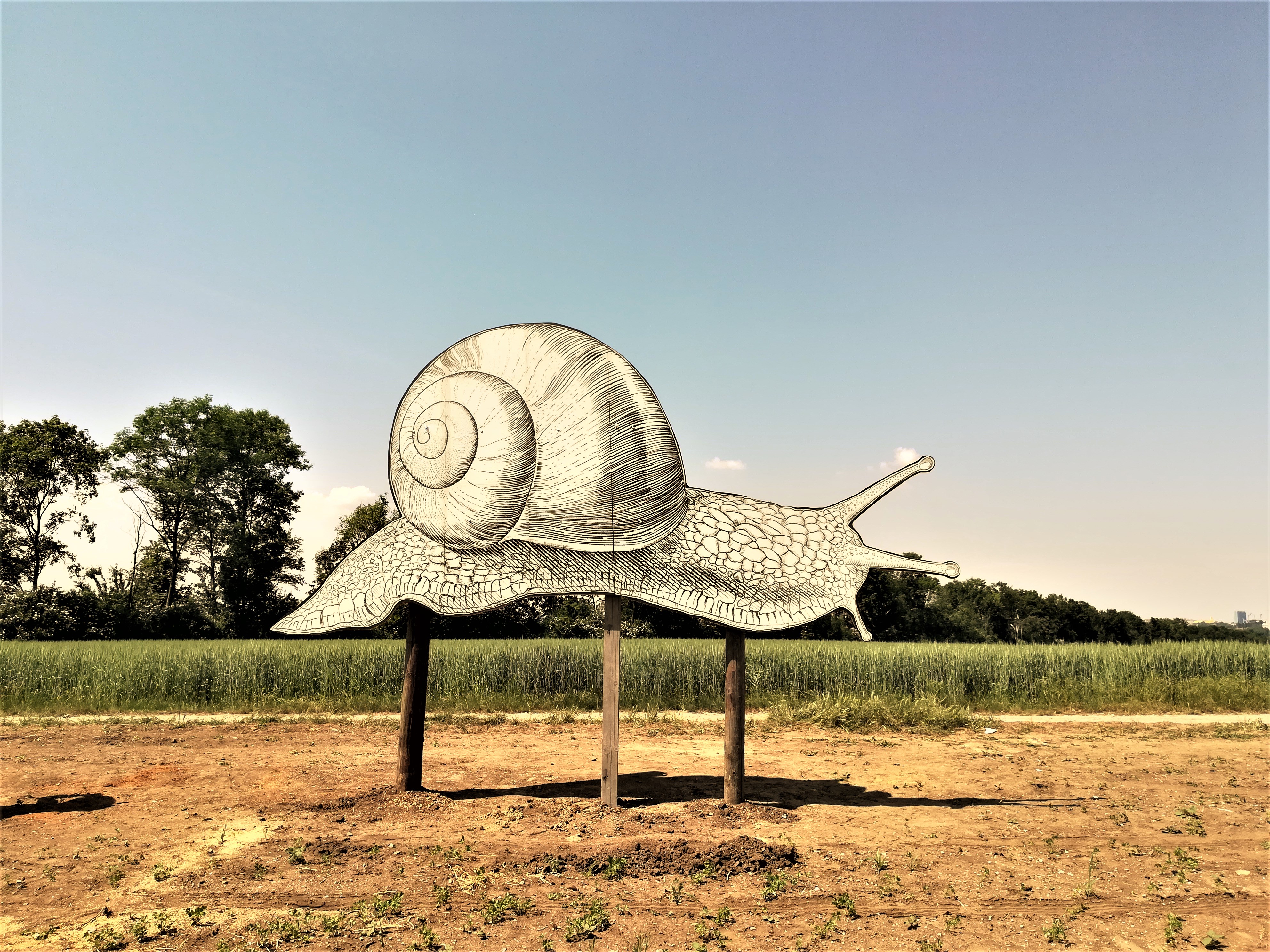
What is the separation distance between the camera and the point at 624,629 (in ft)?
78.1

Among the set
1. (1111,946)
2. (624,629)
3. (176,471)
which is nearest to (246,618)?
(176,471)

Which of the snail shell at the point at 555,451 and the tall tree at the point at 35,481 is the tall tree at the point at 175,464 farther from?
the snail shell at the point at 555,451

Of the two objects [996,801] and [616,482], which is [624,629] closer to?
[996,801]

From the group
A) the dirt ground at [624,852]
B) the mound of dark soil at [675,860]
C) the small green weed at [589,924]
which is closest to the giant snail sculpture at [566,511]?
the mound of dark soil at [675,860]

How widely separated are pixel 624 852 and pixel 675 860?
40 centimetres

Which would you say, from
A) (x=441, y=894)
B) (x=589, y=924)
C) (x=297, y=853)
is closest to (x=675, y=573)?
(x=589, y=924)

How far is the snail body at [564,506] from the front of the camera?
621 cm

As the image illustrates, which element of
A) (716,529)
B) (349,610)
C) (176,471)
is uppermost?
(176,471)

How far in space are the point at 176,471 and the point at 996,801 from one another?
33938 millimetres

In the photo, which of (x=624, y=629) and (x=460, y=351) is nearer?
(x=460, y=351)

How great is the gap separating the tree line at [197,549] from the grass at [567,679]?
27.0ft

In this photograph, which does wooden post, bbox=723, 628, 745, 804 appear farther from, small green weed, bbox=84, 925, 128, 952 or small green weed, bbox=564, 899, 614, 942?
small green weed, bbox=84, 925, 128, 952

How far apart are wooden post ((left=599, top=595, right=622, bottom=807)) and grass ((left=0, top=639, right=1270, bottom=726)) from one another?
7169 millimetres

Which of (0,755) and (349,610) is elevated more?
(349,610)
